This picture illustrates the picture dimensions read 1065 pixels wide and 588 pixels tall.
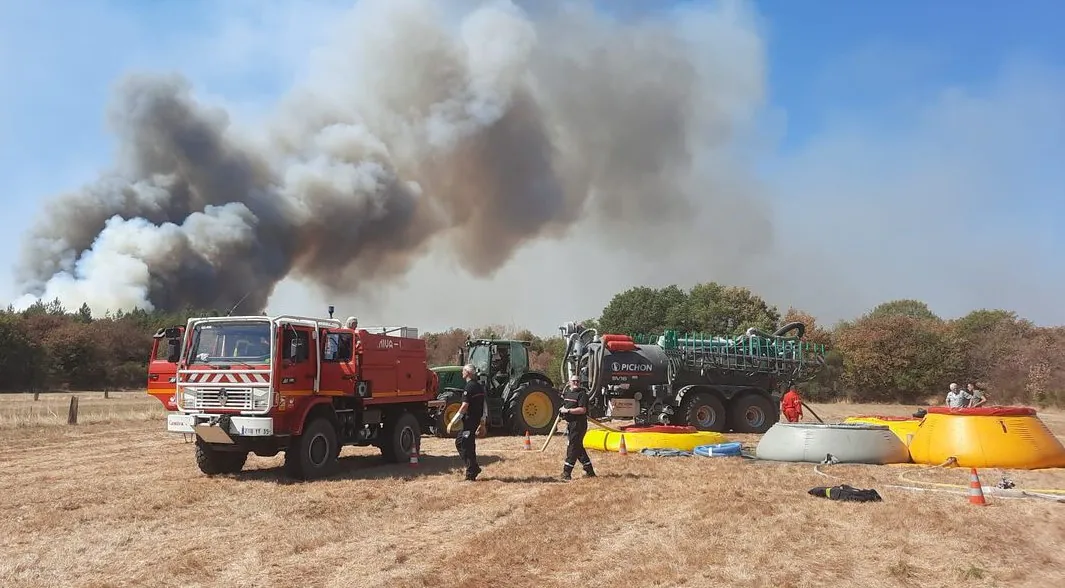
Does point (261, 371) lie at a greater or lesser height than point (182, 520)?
greater

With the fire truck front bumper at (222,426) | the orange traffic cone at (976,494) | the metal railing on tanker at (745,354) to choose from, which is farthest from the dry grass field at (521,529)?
the metal railing on tanker at (745,354)

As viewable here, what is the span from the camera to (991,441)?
11508 millimetres

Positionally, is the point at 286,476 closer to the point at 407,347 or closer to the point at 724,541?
the point at 407,347

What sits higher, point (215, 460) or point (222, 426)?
point (222, 426)

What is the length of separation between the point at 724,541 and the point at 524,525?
1.97 m

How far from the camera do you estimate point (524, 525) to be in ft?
25.0

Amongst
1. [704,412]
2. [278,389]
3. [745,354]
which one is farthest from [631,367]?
[278,389]

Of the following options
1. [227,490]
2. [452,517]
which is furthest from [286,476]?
[452,517]

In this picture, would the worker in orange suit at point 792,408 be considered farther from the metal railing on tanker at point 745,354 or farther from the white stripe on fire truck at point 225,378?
the white stripe on fire truck at point 225,378

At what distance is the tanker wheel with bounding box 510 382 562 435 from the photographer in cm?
1702

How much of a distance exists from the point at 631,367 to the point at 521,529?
10.7 m

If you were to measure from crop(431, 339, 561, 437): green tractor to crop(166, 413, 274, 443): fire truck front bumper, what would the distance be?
6664mm

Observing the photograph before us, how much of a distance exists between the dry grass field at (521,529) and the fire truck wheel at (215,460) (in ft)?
1.01

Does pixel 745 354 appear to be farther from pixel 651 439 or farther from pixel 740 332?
pixel 740 332
